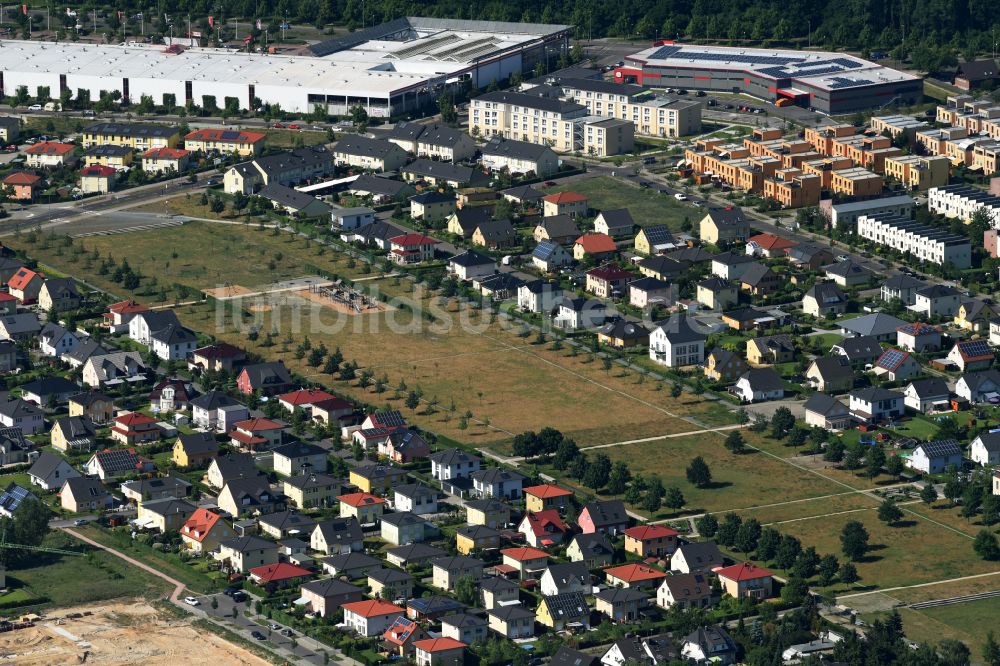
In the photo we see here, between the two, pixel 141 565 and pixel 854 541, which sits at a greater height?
pixel 854 541

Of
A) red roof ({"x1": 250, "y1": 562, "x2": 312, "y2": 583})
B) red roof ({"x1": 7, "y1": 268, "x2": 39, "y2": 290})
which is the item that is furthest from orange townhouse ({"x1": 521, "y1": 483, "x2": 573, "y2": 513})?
red roof ({"x1": 7, "y1": 268, "x2": 39, "y2": 290})

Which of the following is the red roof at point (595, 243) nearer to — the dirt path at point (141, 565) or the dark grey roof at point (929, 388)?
the dark grey roof at point (929, 388)

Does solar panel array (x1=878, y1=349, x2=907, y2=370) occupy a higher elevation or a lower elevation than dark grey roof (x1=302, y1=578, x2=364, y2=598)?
higher

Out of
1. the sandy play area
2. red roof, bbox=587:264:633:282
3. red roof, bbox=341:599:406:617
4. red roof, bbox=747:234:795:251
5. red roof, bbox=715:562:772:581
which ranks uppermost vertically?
red roof, bbox=747:234:795:251

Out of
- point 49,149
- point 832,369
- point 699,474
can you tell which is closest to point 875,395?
point 832,369

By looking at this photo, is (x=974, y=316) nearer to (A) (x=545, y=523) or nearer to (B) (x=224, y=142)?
(A) (x=545, y=523)

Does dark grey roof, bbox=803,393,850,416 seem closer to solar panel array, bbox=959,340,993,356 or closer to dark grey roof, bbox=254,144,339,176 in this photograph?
solar panel array, bbox=959,340,993,356
